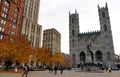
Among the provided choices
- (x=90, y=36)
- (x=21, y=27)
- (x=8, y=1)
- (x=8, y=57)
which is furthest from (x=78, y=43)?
(x=8, y=57)

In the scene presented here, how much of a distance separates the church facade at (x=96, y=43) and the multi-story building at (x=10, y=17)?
4501 cm

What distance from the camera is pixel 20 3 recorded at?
61.4 metres

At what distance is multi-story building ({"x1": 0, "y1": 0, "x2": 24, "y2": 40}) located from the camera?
165 feet

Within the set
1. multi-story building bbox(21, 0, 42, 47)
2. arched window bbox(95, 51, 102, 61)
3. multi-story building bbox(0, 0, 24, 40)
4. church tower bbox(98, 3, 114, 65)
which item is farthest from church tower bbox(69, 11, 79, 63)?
multi-story building bbox(0, 0, 24, 40)

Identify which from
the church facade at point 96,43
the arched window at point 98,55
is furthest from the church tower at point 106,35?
the arched window at point 98,55

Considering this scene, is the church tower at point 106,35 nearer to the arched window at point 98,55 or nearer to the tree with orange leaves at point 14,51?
the arched window at point 98,55

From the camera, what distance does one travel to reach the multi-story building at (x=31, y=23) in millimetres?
65438

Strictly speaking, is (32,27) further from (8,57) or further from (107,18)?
(107,18)

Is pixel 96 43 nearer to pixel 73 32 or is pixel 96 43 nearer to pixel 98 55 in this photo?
pixel 98 55

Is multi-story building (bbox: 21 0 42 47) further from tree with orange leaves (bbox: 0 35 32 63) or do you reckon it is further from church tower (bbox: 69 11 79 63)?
church tower (bbox: 69 11 79 63)

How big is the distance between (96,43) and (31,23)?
45.6 meters

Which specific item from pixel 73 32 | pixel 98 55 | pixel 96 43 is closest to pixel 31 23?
pixel 73 32

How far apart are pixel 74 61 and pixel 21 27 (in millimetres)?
44847

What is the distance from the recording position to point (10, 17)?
2141 inches
